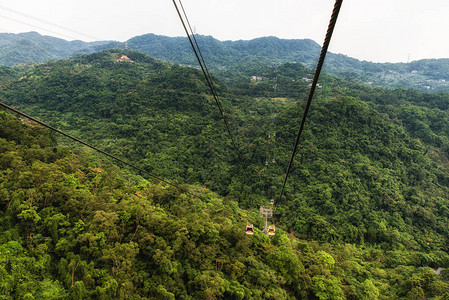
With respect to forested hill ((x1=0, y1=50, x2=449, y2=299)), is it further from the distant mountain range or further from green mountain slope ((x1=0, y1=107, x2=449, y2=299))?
the distant mountain range

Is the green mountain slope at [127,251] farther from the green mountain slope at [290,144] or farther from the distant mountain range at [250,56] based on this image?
the distant mountain range at [250,56]

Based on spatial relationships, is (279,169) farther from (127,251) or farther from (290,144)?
(127,251)

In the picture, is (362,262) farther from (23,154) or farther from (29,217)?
(23,154)

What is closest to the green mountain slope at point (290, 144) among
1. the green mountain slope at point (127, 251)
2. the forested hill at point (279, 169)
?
the forested hill at point (279, 169)

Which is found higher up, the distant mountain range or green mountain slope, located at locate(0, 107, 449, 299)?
the distant mountain range

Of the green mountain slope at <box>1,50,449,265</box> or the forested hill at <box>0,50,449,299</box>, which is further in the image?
the green mountain slope at <box>1,50,449,265</box>

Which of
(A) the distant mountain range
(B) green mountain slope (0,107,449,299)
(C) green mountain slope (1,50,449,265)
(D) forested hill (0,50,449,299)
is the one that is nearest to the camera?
(B) green mountain slope (0,107,449,299)

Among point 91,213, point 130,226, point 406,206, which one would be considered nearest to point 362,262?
point 406,206

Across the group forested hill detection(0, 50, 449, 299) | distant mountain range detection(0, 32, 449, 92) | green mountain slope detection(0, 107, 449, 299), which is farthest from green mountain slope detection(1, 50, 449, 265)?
distant mountain range detection(0, 32, 449, 92)
